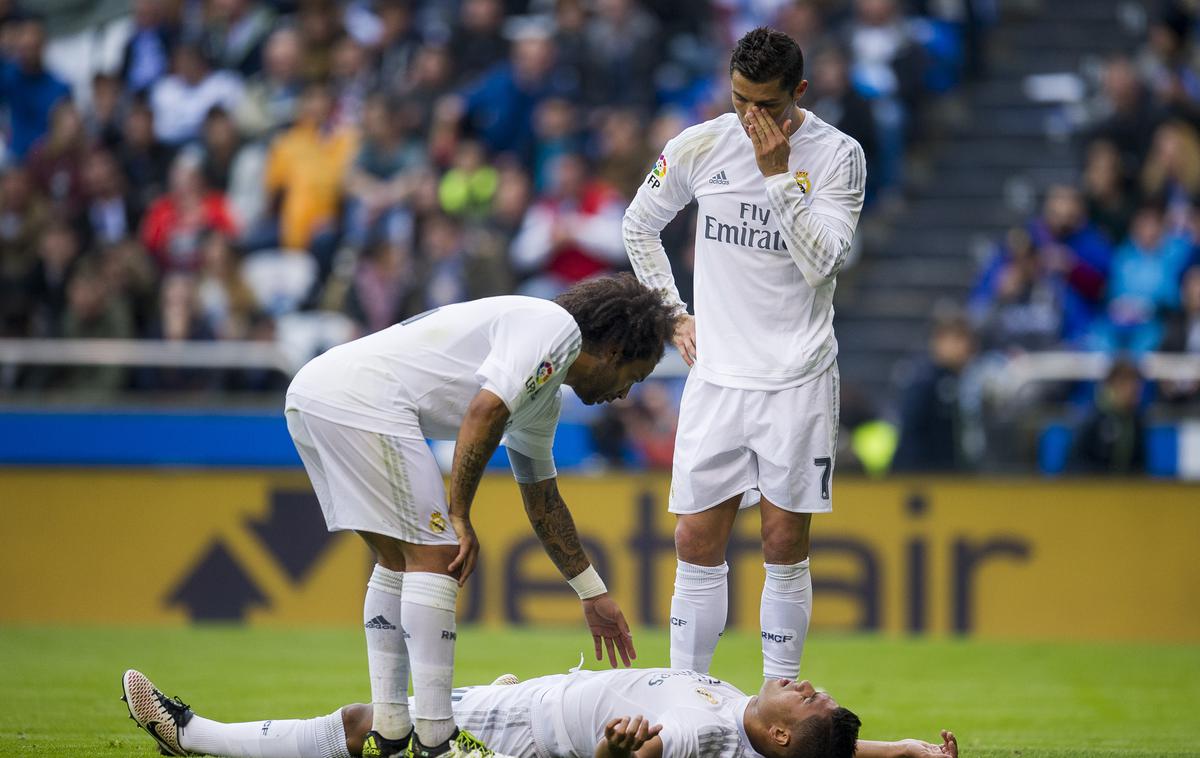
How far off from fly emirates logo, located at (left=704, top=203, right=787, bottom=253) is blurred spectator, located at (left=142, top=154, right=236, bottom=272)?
9.54m

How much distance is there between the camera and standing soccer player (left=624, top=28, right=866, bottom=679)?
22.8 feet

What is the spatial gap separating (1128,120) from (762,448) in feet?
30.3

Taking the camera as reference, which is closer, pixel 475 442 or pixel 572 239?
pixel 475 442

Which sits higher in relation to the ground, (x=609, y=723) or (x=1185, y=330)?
(x=1185, y=330)

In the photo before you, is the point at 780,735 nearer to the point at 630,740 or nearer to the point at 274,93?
the point at 630,740

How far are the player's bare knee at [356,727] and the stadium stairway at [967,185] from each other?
957 cm

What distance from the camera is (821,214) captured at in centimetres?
692

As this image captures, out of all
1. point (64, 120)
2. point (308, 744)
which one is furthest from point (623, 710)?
point (64, 120)

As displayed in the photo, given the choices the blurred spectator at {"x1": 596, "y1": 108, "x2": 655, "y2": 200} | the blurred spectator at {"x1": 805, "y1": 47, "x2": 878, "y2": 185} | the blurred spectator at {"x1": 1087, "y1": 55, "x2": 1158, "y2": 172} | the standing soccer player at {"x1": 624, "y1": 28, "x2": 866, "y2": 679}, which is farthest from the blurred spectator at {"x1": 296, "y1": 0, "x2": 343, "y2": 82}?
the standing soccer player at {"x1": 624, "y1": 28, "x2": 866, "y2": 679}

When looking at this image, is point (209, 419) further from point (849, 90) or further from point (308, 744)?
point (308, 744)

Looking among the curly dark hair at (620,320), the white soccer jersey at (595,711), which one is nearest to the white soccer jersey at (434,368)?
the curly dark hair at (620,320)

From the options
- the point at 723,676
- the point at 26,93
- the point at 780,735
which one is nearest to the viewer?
the point at 780,735

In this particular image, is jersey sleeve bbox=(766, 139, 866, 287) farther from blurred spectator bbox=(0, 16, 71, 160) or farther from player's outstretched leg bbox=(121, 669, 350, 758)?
blurred spectator bbox=(0, 16, 71, 160)

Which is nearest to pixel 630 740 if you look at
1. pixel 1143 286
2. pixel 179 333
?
pixel 1143 286
